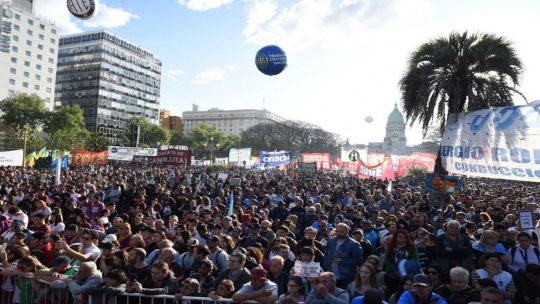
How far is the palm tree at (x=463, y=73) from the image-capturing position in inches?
435

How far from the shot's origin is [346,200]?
14.7 meters

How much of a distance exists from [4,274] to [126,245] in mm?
2276

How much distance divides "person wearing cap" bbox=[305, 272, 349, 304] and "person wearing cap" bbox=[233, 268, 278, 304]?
433mm

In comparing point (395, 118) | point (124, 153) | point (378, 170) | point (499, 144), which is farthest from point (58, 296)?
point (395, 118)

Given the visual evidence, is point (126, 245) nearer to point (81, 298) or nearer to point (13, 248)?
point (13, 248)

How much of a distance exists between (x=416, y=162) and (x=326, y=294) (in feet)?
80.3

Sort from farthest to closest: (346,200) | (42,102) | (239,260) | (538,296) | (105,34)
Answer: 1. (105,34)
2. (42,102)
3. (346,200)
4. (239,260)
5. (538,296)

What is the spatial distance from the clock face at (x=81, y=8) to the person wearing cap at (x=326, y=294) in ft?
36.1

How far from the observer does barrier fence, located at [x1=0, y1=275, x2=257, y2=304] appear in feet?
16.6

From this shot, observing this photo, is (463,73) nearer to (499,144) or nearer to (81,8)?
Answer: (499,144)

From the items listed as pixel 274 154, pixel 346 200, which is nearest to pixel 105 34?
pixel 274 154

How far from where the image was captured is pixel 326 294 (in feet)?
15.2

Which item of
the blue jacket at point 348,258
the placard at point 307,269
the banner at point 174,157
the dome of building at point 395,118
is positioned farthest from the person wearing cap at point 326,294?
the dome of building at point 395,118

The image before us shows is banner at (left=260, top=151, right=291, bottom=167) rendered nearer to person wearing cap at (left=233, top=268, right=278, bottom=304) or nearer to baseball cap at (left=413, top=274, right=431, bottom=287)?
person wearing cap at (left=233, top=268, right=278, bottom=304)
